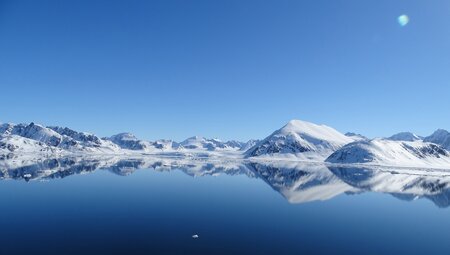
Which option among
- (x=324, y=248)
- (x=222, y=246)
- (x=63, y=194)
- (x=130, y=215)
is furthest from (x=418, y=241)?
(x=63, y=194)

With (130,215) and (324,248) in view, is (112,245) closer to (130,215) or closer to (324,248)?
(130,215)

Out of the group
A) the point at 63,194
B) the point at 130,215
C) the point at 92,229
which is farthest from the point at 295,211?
the point at 63,194

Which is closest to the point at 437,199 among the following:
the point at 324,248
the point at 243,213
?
the point at 243,213

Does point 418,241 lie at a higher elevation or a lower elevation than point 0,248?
lower

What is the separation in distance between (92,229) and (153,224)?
8664 mm

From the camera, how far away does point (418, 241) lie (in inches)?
1785

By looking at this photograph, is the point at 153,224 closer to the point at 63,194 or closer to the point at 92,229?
the point at 92,229

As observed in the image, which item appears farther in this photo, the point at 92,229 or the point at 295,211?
the point at 295,211

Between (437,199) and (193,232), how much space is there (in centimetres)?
7640

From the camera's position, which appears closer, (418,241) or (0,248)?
(0,248)

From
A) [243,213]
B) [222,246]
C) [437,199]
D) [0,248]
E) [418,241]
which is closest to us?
[0,248]

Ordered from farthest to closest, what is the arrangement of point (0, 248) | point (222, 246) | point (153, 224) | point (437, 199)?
point (437, 199), point (153, 224), point (222, 246), point (0, 248)

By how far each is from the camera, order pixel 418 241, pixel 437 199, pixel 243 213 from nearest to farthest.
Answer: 1. pixel 418 241
2. pixel 243 213
3. pixel 437 199

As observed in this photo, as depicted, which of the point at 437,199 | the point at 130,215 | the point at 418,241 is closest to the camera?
the point at 418,241
